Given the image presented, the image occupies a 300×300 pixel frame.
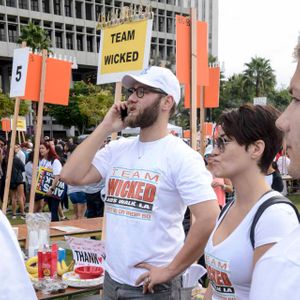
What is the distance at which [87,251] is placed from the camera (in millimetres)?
2635

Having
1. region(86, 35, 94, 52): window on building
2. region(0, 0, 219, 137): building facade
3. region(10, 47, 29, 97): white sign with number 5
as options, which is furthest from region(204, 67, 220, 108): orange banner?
region(86, 35, 94, 52): window on building

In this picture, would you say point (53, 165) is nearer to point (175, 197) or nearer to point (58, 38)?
point (175, 197)

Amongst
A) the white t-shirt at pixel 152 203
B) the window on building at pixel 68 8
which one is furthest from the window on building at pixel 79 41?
the white t-shirt at pixel 152 203

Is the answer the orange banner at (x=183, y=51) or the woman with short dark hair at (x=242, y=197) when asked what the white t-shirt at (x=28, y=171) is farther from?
the woman with short dark hair at (x=242, y=197)

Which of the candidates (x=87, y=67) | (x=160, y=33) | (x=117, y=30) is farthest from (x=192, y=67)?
(x=160, y=33)

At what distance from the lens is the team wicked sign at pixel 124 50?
292 cm

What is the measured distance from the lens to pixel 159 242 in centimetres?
193

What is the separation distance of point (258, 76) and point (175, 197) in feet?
168

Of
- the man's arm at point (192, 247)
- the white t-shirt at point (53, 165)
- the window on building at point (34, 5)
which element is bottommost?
the man's arm at point (192, 247)

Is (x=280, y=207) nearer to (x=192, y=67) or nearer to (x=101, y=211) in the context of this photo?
(x=192, y=67)

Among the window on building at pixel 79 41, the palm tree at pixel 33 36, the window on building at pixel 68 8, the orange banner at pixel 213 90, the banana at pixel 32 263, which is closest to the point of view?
the banana at pixel 32 263

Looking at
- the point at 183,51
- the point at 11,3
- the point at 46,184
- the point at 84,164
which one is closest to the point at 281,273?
the point at 84,164

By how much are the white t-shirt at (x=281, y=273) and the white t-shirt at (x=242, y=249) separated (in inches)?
28.8

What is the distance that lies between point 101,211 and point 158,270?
17.0 feet
